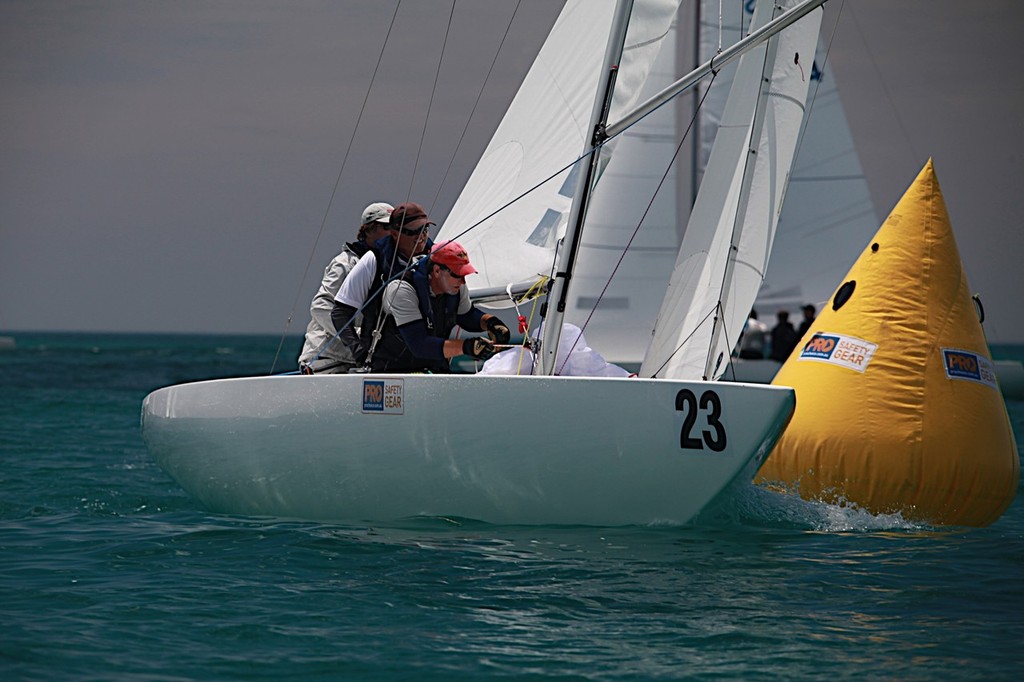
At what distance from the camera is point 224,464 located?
603cm

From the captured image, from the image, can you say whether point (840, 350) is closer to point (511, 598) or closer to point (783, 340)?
point (511, 598)

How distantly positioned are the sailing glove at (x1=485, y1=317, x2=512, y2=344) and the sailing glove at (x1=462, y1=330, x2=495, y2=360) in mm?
293

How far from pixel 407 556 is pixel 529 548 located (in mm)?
512

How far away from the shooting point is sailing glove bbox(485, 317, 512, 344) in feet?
20.6

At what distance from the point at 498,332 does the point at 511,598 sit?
1.98m

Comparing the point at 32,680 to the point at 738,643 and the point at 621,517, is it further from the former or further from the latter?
the point at 621,517

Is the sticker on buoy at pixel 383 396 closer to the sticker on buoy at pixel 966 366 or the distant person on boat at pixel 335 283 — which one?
the distant person on boat at pixel 335 283

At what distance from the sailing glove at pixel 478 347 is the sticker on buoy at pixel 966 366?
2.22 metres

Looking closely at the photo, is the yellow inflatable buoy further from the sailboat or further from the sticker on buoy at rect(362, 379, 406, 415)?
the sticker on buoy at rect(362, 379, 406, 415)

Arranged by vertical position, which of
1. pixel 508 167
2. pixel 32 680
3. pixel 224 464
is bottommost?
pixel 32 680

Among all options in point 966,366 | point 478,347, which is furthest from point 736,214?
point 478,347

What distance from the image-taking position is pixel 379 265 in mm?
6332

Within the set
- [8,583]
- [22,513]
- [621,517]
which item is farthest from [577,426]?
[22,513]

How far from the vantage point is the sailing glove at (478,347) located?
5.89m
